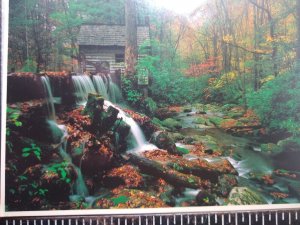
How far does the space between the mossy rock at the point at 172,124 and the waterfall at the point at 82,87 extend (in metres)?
A: 0.74

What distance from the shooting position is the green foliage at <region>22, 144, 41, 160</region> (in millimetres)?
3322

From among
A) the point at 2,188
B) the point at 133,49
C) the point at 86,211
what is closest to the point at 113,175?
the point at 86,211

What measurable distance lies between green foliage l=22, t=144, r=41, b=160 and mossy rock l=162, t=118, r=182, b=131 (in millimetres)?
1191

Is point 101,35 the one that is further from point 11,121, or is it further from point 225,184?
point 225,184

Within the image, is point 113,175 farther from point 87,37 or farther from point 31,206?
point 87,37

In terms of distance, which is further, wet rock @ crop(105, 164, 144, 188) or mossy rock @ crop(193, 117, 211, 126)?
mossy rock @ crop(193, 117, 211, 126)

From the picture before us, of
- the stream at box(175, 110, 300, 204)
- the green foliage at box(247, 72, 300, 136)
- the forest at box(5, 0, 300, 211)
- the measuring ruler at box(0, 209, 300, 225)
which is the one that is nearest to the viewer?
the measuring ruler at box(0, 209, 300, 225)

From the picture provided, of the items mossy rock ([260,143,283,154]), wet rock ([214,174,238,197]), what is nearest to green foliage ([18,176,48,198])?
wet rock ([214,174,238,197])

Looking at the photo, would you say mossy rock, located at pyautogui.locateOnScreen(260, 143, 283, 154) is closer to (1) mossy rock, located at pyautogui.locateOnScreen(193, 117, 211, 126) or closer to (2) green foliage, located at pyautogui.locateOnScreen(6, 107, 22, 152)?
(1) mossy rock, located at pyautogui.locateOnScreen(193, 117, 211, 126)

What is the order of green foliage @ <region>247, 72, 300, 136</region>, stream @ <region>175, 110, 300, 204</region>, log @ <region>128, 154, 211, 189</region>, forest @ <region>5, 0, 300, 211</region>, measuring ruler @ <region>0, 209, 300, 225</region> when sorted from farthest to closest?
1. green foliage @ <region>247, 72, 300, 136</region>
2. stream @ <region>175, 110, 300, 204</region>
3. log @ <region>128, 154, 211, 189</region>
4. forest @ <region>5, 0, 300, 211</region>
5. measuring ruler @ <region>0, 209, 300, 225</region>

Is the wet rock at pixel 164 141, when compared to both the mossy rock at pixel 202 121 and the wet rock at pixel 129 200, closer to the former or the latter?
the mossy rock at pixel 202 121

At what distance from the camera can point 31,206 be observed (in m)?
3.26

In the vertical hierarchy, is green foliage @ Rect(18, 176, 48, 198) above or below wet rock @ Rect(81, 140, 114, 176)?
below

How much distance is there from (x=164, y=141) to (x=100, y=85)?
2.66 feet
